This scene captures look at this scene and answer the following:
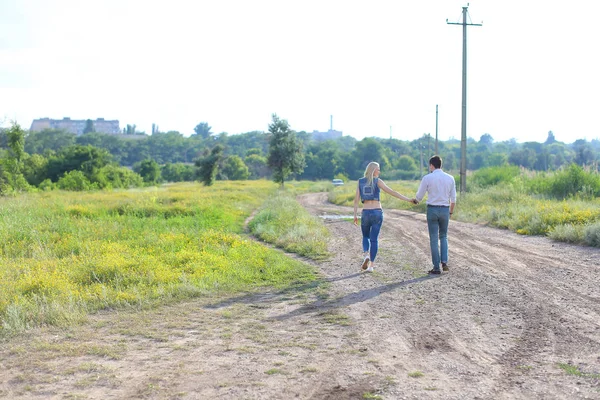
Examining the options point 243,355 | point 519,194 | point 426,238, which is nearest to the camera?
point 243,355

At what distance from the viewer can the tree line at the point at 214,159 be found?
54781 mm

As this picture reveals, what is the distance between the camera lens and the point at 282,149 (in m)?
54.6

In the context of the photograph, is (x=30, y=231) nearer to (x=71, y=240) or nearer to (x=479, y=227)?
(x=71, y=240)

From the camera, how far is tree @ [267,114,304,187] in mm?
54781

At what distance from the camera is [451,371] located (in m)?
4.79

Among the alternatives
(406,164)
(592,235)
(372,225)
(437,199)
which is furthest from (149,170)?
(437,199)

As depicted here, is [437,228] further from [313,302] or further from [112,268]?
[112,268]

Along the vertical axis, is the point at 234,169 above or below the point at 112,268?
above

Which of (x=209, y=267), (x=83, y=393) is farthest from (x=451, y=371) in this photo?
(x=209, y=267)

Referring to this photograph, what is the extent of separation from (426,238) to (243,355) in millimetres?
10452

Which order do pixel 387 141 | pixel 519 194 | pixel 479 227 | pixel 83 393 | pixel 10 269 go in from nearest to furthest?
pixel 83 393 → pixel 10 269 → pixel 479 227 → pixel 519 194 → pixel 387 141

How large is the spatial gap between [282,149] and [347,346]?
49.5m

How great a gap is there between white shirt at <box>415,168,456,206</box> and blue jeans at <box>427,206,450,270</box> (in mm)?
124

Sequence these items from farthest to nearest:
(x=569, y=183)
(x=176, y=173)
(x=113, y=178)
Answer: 1. (x=176, y=173)
2. (x=113, y=178)
3. (x=569, y=183)
